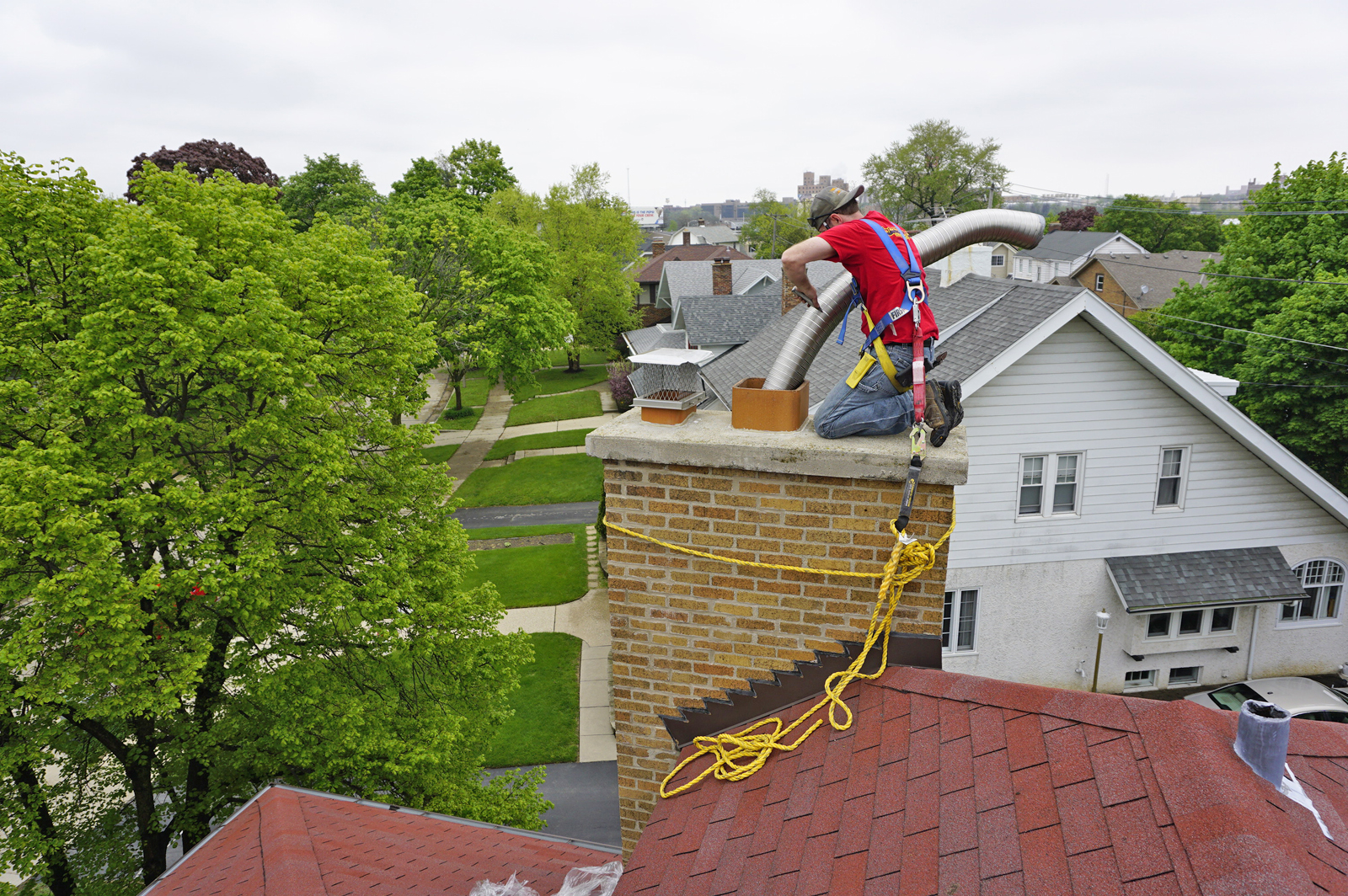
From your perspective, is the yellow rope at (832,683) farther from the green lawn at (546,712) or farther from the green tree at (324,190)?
the green tree at (324,190)

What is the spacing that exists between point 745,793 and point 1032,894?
1.41m

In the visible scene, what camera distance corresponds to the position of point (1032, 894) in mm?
2502

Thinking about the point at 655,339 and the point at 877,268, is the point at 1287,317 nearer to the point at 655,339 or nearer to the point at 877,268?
the point at 877,268

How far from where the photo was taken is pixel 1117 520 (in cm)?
1415

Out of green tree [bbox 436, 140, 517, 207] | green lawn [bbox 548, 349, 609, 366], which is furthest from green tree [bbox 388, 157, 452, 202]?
green lawn [bbox 548, 349, 609, 366]

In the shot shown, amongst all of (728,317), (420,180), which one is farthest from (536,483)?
(420,180)

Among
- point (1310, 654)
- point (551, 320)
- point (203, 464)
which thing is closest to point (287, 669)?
point (203, 464)

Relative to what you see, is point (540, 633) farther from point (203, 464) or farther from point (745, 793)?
point (745, 793)

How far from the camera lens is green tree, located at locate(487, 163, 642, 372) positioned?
1793 inches

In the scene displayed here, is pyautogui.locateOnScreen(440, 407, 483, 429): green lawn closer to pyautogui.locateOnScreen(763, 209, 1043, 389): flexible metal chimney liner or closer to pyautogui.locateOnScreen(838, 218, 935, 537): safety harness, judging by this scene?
pyautogui.locateOnScreen(763, 209, 1043, 389): flexible metal chimney liner

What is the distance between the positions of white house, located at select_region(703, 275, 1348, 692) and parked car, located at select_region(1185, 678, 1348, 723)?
1372 millimetres

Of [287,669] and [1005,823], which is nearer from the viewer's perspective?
[1005,823]

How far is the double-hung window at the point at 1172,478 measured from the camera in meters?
13.9

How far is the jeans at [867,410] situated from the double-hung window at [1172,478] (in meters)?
12.3
